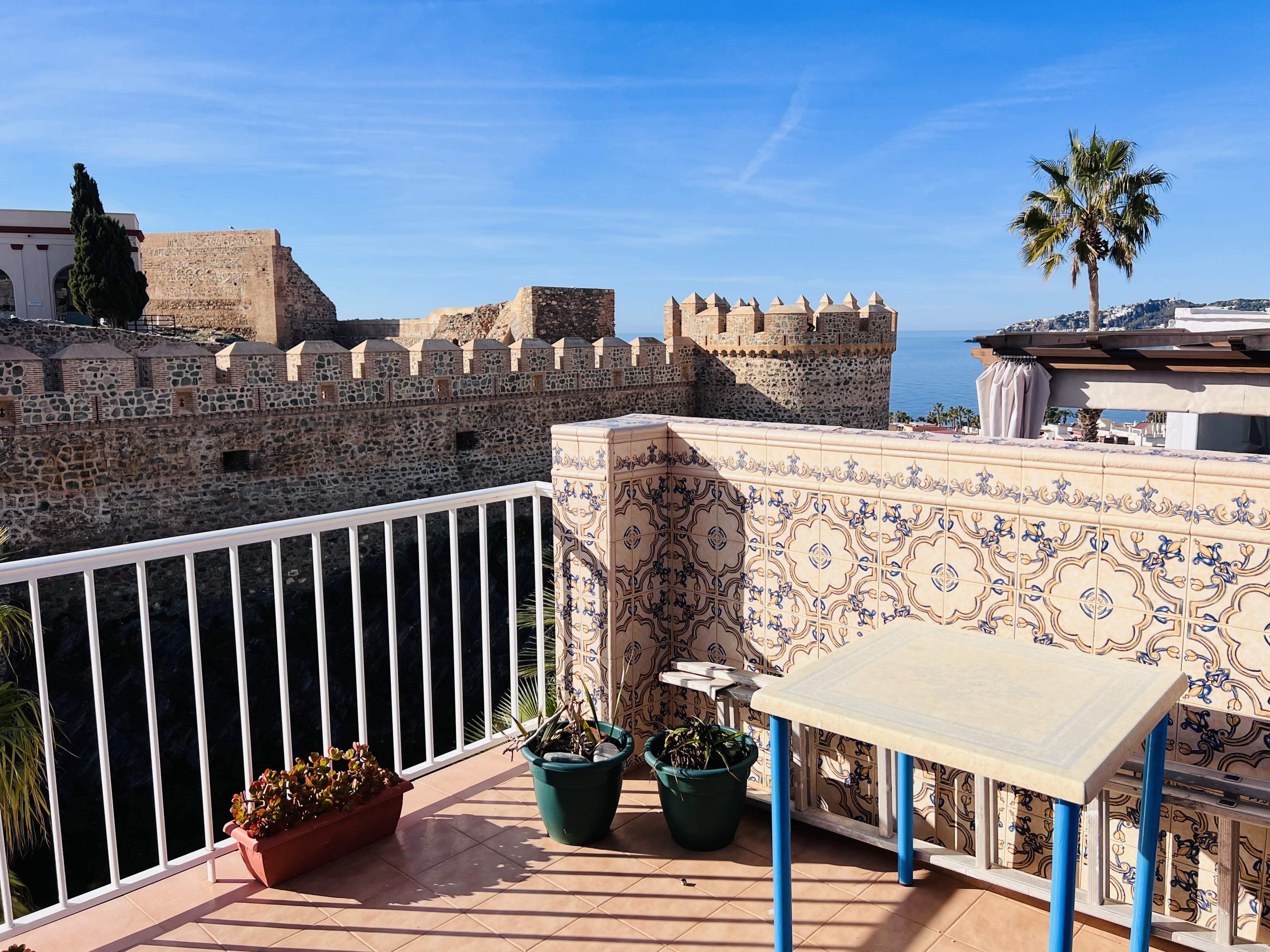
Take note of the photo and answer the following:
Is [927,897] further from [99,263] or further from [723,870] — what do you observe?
[99,263]

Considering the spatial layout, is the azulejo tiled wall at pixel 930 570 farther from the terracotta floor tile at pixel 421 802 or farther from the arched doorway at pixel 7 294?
the arched doorway at pixel 7 294

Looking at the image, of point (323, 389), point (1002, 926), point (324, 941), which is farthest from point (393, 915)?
point (323, 389)

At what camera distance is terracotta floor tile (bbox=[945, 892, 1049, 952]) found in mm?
2160

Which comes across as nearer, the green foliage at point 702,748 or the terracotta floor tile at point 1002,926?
the terracotta floor tile at point 1002,926

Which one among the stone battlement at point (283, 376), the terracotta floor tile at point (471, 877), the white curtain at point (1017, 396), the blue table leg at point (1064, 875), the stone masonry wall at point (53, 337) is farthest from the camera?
the stone masonry wall at point (53, 337)

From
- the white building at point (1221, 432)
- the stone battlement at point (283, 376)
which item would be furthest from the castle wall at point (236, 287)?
the white building at point (1221, 432)

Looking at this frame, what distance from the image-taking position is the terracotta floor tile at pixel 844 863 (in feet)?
8.07

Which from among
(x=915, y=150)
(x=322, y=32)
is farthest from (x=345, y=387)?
(x=915, y=150)

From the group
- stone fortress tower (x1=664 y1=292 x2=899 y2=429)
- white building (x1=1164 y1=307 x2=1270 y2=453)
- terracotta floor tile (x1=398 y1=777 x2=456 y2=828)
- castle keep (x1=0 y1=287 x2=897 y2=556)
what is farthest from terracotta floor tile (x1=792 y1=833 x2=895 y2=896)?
stone fortress tower (x1=664 y1=292 x2=899 y2=429)

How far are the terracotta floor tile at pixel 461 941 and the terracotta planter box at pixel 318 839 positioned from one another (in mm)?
467

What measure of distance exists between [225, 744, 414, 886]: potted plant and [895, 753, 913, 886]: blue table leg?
1.43m

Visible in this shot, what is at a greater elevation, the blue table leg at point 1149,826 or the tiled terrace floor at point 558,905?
the blue table leg at point 1149,826

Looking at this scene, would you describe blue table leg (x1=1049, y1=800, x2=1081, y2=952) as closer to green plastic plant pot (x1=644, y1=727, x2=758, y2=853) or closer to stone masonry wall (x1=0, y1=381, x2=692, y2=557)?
green plastic plant pot (x1=644, y1=727, x2=758, y2=853)

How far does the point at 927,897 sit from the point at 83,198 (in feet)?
73.0
